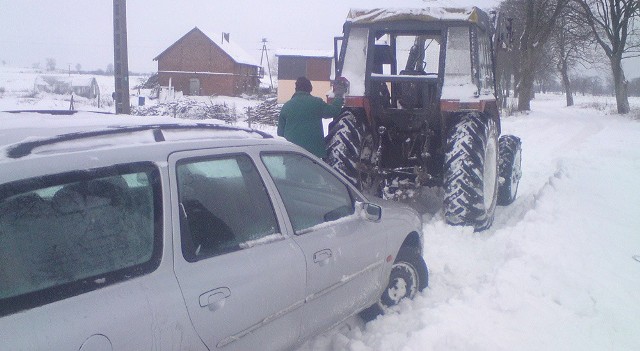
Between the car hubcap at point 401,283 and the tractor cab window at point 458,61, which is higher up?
the tractor cab window at point 458,61

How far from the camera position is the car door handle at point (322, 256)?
3.27m

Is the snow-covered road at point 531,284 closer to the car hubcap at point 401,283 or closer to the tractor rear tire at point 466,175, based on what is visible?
the car hubcap at point 401,283

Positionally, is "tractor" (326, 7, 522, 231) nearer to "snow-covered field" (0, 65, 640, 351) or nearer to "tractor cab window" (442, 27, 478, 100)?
"tractor cab window" (442, 27, 478, 100)

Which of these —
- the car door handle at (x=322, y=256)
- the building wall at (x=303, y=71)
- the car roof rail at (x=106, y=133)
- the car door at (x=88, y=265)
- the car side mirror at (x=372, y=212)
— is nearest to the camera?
the car door at (x=88, y=265)

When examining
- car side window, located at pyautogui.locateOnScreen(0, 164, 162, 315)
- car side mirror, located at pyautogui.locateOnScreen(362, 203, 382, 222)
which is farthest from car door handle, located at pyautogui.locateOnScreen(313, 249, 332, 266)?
car side window, located at pyautogui.locateOnScreen(0, 164, 162, 315)

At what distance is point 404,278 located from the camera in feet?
14.8

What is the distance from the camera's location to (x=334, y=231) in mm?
3527

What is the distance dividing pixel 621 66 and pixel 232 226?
35.9 meters

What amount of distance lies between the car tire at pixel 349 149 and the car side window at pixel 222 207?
3.44m

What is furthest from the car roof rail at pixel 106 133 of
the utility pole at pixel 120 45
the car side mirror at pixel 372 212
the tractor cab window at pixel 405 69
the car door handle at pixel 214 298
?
the utility pole at pixel 120 45

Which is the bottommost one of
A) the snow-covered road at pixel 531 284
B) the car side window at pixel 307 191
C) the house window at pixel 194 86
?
the snow-covered road at pixel 531 284

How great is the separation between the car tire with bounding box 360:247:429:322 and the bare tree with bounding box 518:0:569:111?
2930cm

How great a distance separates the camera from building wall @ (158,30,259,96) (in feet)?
178

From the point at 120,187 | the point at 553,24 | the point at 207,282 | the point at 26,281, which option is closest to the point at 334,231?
the point at 207,282
